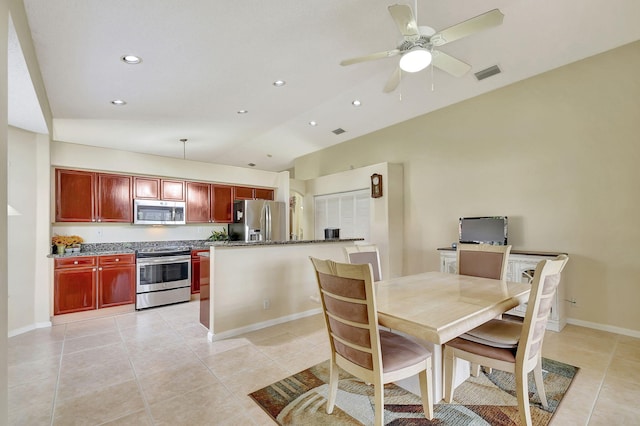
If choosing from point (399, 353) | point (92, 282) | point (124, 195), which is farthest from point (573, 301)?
point (124, 195)

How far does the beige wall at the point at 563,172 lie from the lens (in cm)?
330

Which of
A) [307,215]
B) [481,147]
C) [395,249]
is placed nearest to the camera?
[481,147]

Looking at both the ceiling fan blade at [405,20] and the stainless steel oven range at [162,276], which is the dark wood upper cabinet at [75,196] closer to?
the stainless steel oven range at [162,276]

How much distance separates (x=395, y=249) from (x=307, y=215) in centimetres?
260

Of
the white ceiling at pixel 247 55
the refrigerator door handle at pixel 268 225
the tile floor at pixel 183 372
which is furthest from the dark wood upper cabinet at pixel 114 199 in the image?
the refrigerator door handle at pixel 268 225

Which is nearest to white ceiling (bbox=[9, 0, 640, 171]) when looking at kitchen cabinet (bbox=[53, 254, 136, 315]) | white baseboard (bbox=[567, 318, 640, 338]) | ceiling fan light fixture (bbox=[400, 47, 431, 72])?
ceiling fan light fixture (bbox=[400, 47, 431, 72])

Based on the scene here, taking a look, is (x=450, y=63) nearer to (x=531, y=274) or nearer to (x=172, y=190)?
(x=531, y=274)

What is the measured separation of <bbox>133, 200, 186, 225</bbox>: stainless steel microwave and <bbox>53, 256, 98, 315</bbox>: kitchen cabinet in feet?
3.94

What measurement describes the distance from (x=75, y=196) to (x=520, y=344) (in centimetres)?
591

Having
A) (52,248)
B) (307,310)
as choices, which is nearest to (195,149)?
(52,248)

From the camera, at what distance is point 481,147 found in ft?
14.7

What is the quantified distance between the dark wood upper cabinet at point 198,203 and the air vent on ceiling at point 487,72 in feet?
16.8

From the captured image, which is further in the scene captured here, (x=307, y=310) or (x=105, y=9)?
(x=307, y=310)

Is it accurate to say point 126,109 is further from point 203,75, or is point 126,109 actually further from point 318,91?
point 318,91
